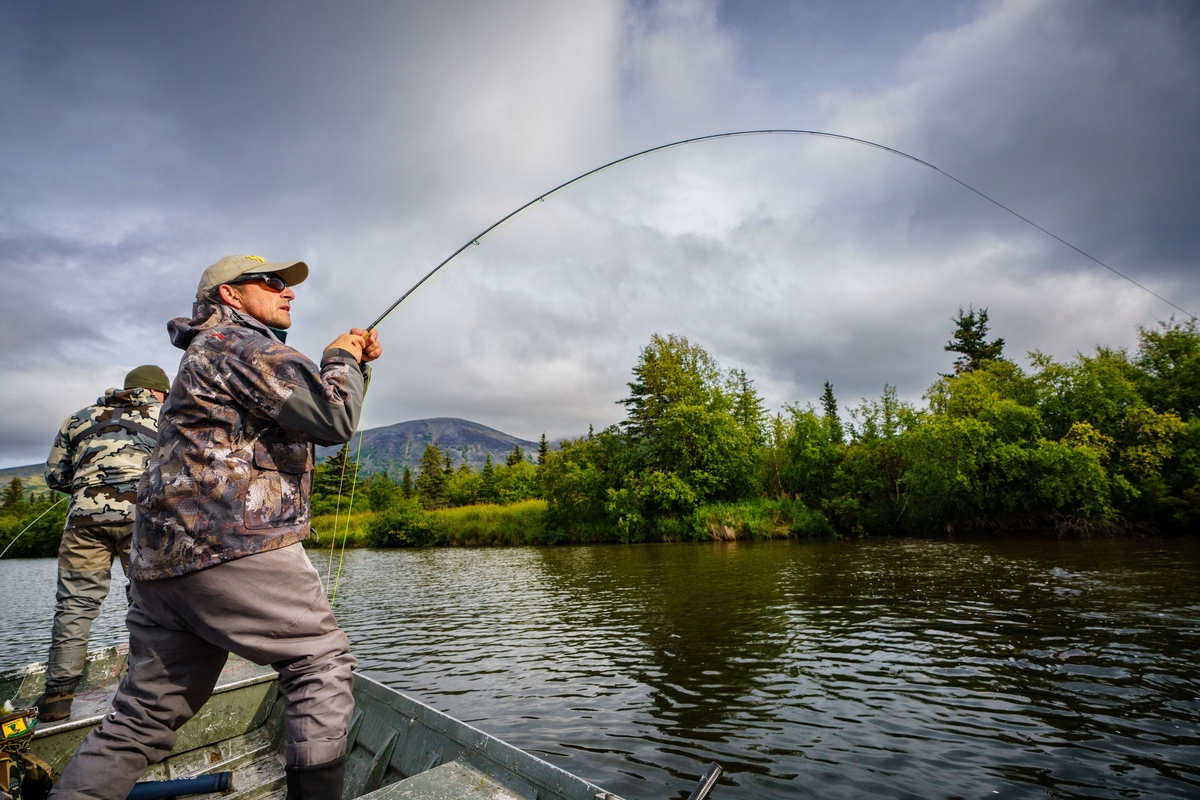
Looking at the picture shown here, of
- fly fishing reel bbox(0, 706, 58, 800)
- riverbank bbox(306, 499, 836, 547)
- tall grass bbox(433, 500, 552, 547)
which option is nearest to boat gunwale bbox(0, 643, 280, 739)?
fly fishing reel bbox(0, 706, 58, 800)

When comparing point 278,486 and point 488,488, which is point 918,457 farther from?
point 488,488

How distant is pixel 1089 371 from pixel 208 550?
36.3 metres

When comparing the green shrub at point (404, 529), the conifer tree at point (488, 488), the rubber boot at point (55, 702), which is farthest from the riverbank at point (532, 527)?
the rubber boot at point (55, 702)

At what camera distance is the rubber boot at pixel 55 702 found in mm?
4094

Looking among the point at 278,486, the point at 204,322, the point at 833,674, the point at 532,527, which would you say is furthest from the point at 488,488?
the point at 278,486

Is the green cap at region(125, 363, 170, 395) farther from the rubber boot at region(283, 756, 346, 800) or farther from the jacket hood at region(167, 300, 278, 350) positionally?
A: the rubber boot at region(283, 756, 346, 800)

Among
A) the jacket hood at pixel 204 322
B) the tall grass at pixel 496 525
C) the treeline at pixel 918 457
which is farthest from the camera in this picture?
the tall grass at pixel 496 525

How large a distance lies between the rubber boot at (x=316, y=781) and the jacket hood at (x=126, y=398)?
413 centimetres

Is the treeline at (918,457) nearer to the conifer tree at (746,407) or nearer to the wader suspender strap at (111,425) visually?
the conifer tree at (746,407)

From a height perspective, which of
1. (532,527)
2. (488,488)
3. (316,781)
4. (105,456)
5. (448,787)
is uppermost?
(488,488)

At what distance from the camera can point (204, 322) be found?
2.79 metres

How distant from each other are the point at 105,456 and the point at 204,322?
2.92 meters

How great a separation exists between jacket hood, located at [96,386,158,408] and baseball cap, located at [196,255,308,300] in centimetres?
298

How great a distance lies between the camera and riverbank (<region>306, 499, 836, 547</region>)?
1292 inches
